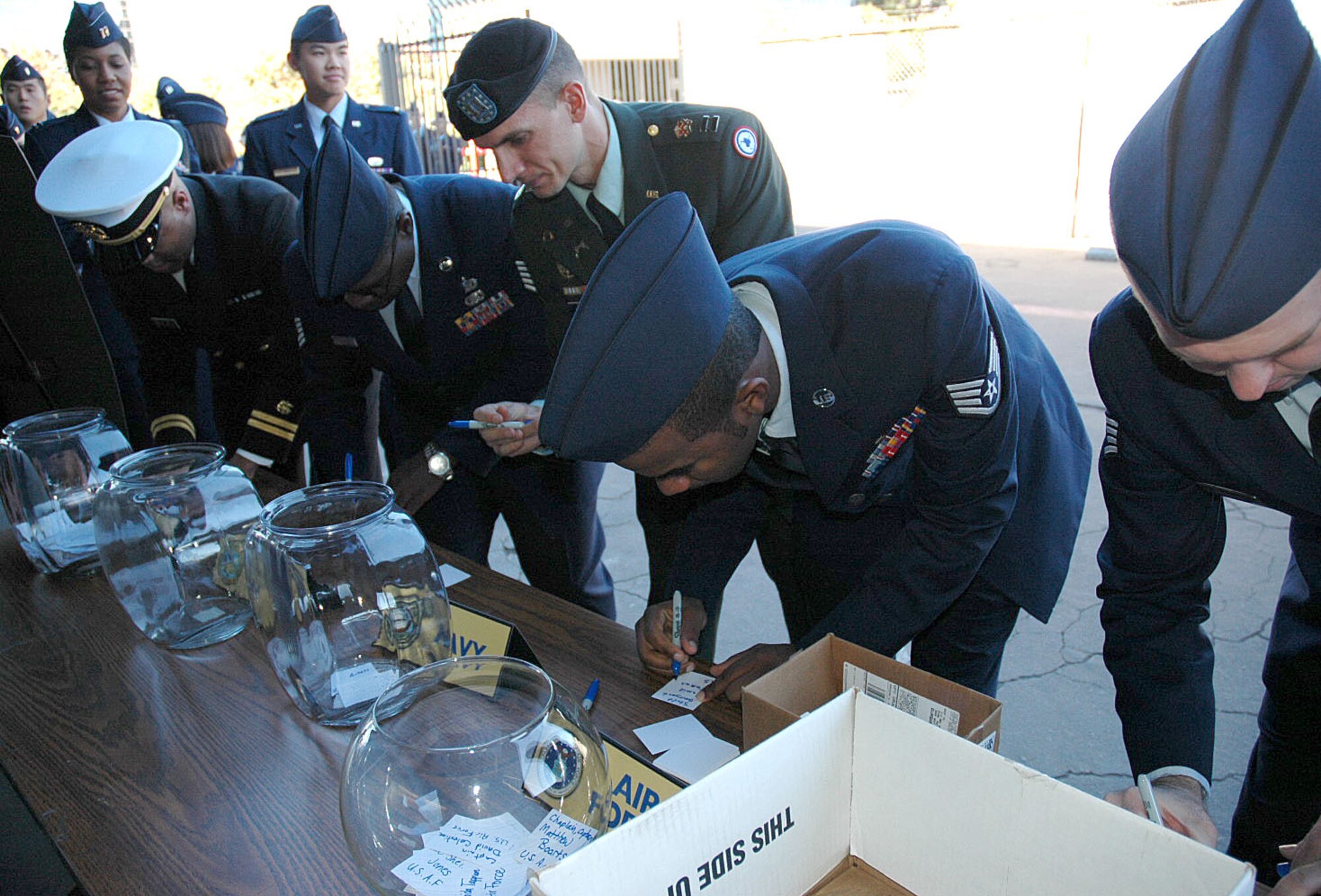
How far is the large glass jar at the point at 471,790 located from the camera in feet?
2.43

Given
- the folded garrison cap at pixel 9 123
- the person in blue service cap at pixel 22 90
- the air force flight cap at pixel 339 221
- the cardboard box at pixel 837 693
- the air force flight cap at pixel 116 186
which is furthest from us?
the person in blue service cap at pixel 22 90

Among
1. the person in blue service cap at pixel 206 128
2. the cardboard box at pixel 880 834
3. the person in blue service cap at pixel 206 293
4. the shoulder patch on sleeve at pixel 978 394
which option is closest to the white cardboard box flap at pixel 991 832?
the cardboard box at pixel 880 834

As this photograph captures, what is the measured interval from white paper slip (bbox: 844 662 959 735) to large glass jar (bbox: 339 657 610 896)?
0.31 metres

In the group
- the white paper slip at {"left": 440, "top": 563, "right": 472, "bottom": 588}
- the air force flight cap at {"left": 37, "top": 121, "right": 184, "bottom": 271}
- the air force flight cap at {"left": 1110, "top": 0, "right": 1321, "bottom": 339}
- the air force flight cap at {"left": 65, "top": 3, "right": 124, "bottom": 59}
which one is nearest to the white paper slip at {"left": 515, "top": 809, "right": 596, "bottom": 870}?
the air force flight cap at {"left": 1110, "top": 0, "right": 1321, "bottom": 339}

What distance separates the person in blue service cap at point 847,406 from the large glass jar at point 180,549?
63 centimetres

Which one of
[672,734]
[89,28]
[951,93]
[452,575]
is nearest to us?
[672,734]

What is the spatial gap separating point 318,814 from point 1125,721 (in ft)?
2.97

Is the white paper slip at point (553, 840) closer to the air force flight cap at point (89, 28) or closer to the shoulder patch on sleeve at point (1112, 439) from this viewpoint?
the shoulder patch on sleeve at point (1112, 439)

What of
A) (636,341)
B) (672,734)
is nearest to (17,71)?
(636,341)

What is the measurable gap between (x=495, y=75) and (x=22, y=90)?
438 centimetres

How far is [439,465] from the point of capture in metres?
1.82

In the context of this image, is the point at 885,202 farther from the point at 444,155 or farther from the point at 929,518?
the point at 929,518

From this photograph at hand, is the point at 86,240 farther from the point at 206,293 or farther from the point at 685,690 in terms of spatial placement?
the point at 685,690

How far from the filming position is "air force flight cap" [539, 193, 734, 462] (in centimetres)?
97
